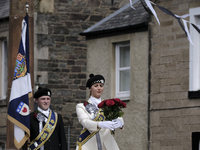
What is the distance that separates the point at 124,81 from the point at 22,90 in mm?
6688

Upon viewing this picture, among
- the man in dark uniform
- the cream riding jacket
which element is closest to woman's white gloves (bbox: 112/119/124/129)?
the cream riding jacket

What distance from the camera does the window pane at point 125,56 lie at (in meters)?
19.5

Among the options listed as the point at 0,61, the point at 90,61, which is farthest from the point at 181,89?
the point at 0,61

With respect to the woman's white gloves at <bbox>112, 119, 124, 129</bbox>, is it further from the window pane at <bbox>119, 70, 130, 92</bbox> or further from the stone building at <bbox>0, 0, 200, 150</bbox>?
the window pane at <bbox>119, 70, 130, 92</bbox>

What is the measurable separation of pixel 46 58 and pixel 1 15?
2277 millimetres

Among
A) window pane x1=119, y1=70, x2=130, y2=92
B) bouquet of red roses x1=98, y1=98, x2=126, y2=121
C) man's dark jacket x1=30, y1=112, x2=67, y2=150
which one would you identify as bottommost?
man's dark jacket x1=30, y1=112, x2=67, y2=150

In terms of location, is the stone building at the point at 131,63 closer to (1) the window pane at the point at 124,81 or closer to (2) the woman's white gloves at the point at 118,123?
(1) the window pane at the point at 124,81

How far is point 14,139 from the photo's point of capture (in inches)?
502

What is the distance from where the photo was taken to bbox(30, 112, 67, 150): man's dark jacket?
1305cm

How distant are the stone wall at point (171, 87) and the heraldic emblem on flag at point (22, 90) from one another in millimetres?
4735

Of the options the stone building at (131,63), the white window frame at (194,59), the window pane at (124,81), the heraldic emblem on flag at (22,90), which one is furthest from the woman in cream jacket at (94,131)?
the window pane at (124,81)

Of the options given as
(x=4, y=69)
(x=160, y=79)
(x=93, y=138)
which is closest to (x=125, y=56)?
(x=160, y=79)

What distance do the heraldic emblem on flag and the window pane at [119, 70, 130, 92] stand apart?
6450mm

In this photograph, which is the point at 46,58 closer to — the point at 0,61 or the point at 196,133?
the point at 0,61
